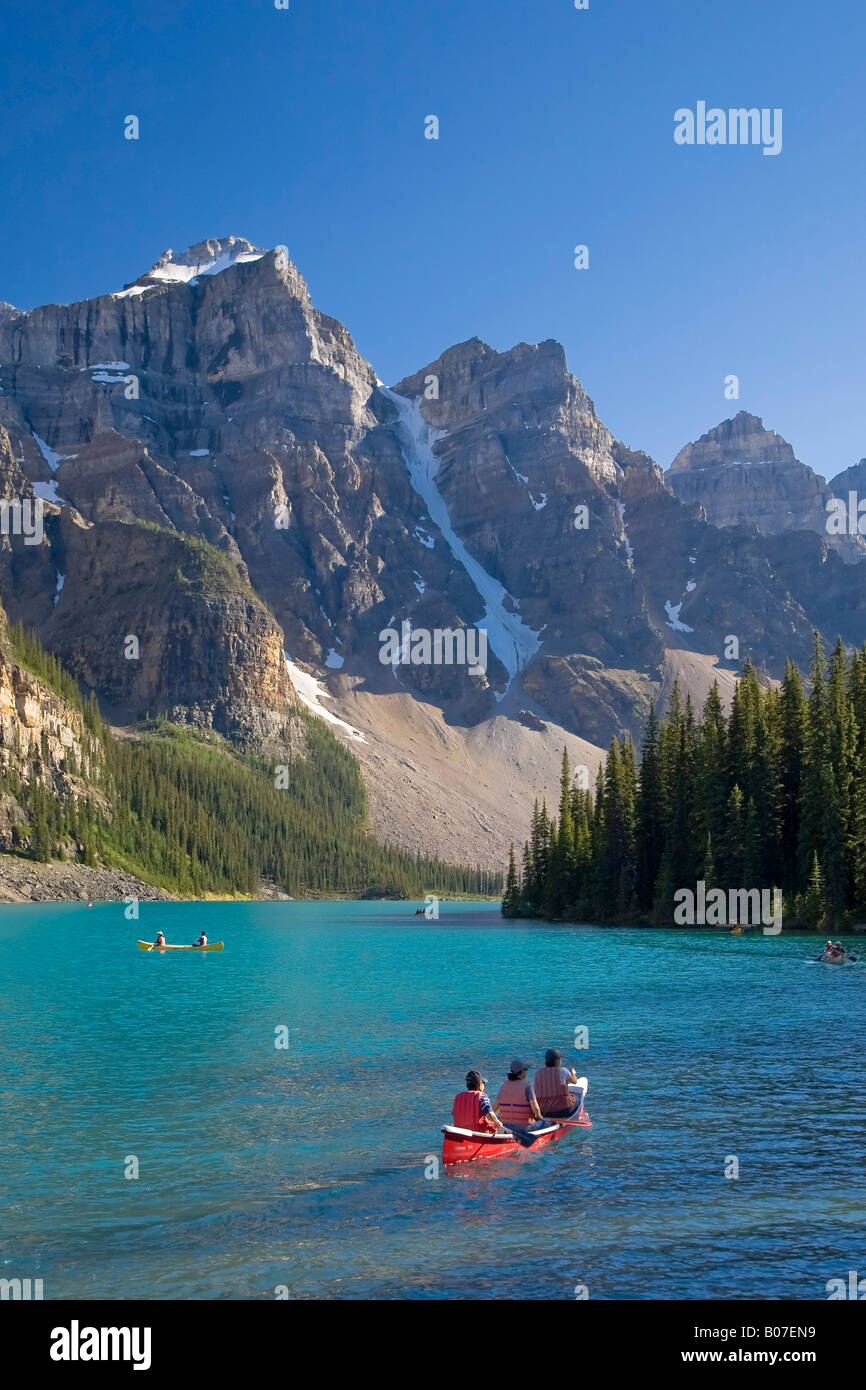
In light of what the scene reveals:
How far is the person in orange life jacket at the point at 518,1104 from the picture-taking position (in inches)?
1062

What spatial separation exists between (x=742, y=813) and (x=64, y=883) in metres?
104

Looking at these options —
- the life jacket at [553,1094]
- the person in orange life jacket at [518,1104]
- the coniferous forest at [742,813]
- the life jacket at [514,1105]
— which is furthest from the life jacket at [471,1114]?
the coniferous forest at [742,813]

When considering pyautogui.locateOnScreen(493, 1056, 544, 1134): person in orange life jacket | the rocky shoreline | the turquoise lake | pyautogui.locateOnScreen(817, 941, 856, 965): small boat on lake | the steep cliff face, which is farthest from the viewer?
the steep cliff face

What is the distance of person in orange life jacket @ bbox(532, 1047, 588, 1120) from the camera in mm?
27406

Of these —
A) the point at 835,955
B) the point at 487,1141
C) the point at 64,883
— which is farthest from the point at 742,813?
the point at 64,883

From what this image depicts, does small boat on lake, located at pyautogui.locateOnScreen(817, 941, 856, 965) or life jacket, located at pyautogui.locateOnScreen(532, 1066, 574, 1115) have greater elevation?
life jacket, located at pyautogui.locateOnScreen(532, 1066, 574, 1115)

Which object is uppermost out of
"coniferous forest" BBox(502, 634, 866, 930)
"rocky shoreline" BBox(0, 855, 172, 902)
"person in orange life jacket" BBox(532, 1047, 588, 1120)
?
"coniferous forest" BBox(502, 634, 866, 930)

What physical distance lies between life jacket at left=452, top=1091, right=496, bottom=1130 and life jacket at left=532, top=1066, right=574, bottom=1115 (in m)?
2.28

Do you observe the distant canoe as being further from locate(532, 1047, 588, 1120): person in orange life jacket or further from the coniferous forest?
locate(532, 1047, 588, 1120): person in orange life jacket

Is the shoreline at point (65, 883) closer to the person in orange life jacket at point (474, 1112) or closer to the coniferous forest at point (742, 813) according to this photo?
the coniferous forest at point (742, 813)

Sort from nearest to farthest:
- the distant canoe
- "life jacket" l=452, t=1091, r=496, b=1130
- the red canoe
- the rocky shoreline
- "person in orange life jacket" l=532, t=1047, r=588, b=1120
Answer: the red canoe < "life jacket" l=452, t=1091, r=496, b=1130 < "person in orange life jacket" l=532, t=1047, r=588, b=1120 < the distant canoe < the rocky shoreline

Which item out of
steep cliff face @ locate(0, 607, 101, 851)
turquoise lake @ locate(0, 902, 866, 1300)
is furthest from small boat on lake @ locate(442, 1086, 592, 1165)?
steep cliff face @ locate(0, 607, 101, 851)
